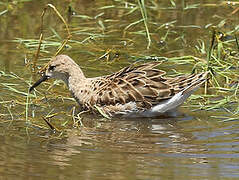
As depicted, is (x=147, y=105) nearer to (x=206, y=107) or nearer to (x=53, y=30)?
(x=206, y=107)

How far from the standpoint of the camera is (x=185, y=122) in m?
10.0

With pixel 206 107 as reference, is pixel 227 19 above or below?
above

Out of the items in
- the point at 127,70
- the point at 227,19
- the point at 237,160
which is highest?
the point at 227,19

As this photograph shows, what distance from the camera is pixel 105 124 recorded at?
1016 cm

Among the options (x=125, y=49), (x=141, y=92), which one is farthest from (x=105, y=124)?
(x=125, y=49)

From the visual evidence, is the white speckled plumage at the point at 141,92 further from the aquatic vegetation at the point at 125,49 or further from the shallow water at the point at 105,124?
the aquatic vegetation at the point at 125,49

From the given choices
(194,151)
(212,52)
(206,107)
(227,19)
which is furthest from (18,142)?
(227,19)

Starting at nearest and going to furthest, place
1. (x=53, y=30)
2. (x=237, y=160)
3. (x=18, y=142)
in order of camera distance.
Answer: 1. (x=237, y=160)
2. (x=18, y=142)
3. (x=53, y=30)

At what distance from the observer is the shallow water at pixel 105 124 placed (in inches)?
322

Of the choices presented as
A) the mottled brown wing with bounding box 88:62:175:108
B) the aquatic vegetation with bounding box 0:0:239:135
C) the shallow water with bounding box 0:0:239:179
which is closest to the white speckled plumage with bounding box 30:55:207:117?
the mottled brown wing with bounding box 88:62:175:108

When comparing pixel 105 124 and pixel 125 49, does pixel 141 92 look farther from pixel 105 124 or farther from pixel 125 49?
pixel 125 49

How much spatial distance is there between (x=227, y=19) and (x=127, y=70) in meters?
3.77

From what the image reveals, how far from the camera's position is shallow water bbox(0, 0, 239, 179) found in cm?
819

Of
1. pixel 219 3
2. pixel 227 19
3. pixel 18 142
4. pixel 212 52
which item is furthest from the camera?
pixel 219 3
